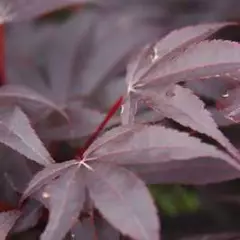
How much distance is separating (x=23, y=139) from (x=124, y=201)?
13 cm

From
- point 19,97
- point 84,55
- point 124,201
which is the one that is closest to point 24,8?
point 19,97

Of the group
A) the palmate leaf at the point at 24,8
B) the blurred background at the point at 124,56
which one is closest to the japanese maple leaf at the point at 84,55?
the blurred background at the point at 124,56

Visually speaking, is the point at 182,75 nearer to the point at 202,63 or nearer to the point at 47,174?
the point at 202,63

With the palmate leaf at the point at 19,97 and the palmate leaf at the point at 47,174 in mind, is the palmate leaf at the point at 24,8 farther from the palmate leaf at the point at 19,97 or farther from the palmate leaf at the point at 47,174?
the palmate leaf at the point at 47,174

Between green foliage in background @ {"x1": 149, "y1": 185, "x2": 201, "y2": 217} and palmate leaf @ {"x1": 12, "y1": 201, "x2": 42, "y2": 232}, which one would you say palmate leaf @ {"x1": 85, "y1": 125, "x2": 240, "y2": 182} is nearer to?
palmate leaf @ {"x1": 12, "y1": 201, "x2": 42, "y2": 232}

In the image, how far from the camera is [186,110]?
0.49 meters

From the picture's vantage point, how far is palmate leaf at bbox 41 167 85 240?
1.47ft

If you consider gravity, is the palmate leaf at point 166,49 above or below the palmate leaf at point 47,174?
above

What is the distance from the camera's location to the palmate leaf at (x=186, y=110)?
1.55 ft

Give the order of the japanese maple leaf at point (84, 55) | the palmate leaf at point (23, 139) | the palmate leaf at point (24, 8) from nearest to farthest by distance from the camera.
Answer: the palmate leaf at point (23, 139) → the palmate leaf at point (24, 8) → the japanese maple leaf at point (84, 55)

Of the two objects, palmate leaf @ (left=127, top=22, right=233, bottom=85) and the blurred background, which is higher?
palmate leaf @ (left=127, top=22, right=233, bottom=85)

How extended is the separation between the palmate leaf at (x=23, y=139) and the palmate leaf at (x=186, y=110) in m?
0.11

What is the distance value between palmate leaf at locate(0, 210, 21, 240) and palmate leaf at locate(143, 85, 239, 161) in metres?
0.16

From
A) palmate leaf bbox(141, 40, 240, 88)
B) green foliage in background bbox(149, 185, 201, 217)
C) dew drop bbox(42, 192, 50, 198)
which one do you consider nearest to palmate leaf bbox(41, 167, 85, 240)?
dew drop bbox(42, 192, 50, 198)
